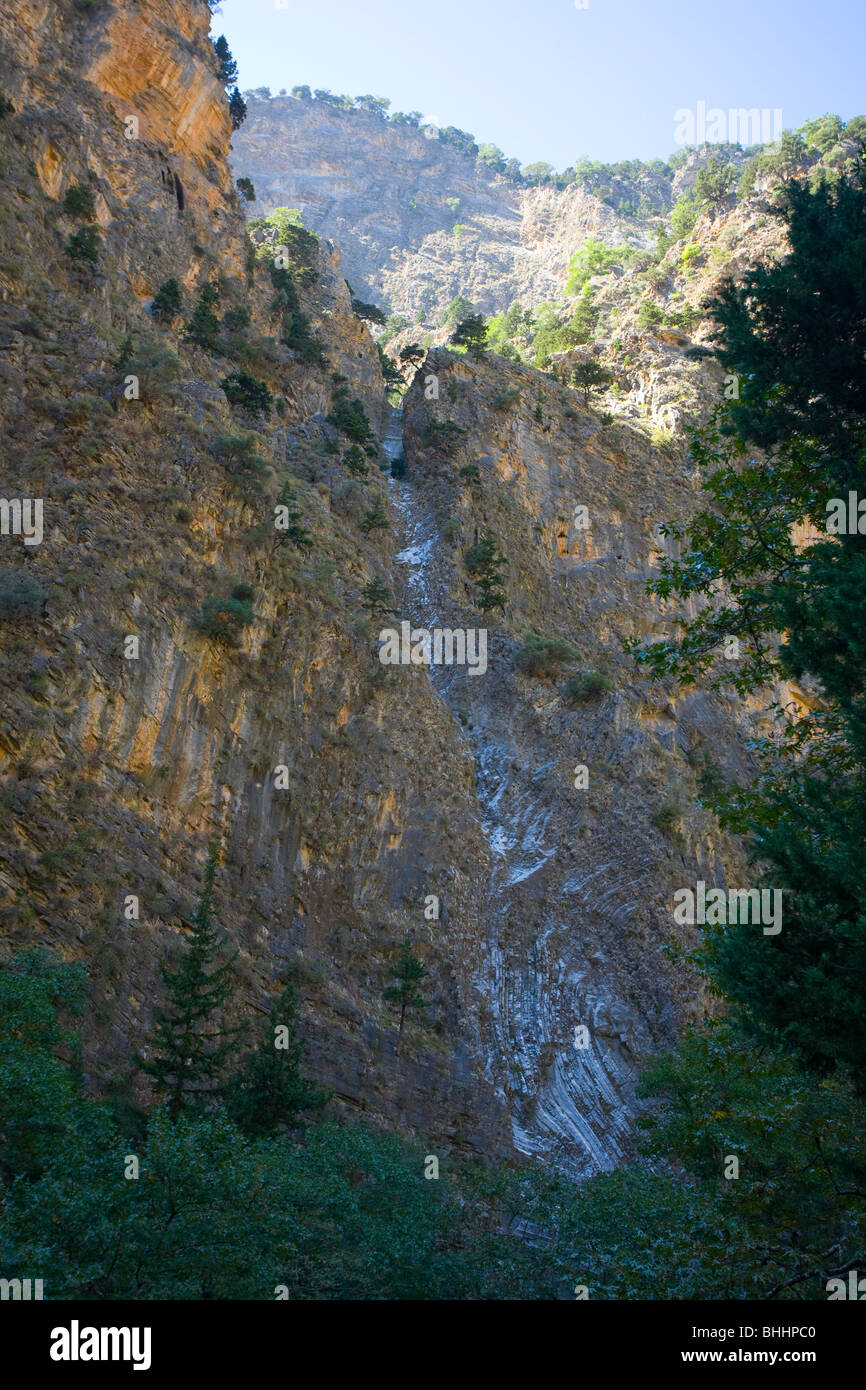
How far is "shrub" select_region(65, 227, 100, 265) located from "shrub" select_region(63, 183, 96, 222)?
6.52ft

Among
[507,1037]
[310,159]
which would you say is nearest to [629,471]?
[507,1037]

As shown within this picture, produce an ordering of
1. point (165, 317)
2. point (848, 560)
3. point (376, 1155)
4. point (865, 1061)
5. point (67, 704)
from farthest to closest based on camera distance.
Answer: point (165, 317)
point (67, 704)
point (376, 1155)
point (848, 560)
point (865, 1061)

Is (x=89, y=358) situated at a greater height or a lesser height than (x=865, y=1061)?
greater

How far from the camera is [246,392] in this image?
38844 mm

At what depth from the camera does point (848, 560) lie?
11.3 metres

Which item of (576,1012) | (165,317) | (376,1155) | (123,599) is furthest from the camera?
(165,317)

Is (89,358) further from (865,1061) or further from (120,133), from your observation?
(865,1061)

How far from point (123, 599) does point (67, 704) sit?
3711 mm

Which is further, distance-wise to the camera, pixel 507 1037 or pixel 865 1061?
pixel 507 1037

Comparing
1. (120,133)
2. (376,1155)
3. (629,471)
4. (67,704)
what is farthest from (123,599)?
(629,471)

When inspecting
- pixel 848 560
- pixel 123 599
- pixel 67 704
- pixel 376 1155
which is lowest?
pixel 376 1155

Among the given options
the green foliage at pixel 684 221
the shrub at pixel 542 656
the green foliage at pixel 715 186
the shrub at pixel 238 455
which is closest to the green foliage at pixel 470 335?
the shrub at pixel 542 656

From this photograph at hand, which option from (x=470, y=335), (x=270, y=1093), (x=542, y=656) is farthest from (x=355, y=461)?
(x=270, y=1093)

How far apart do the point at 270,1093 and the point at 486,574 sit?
28.4 meters
